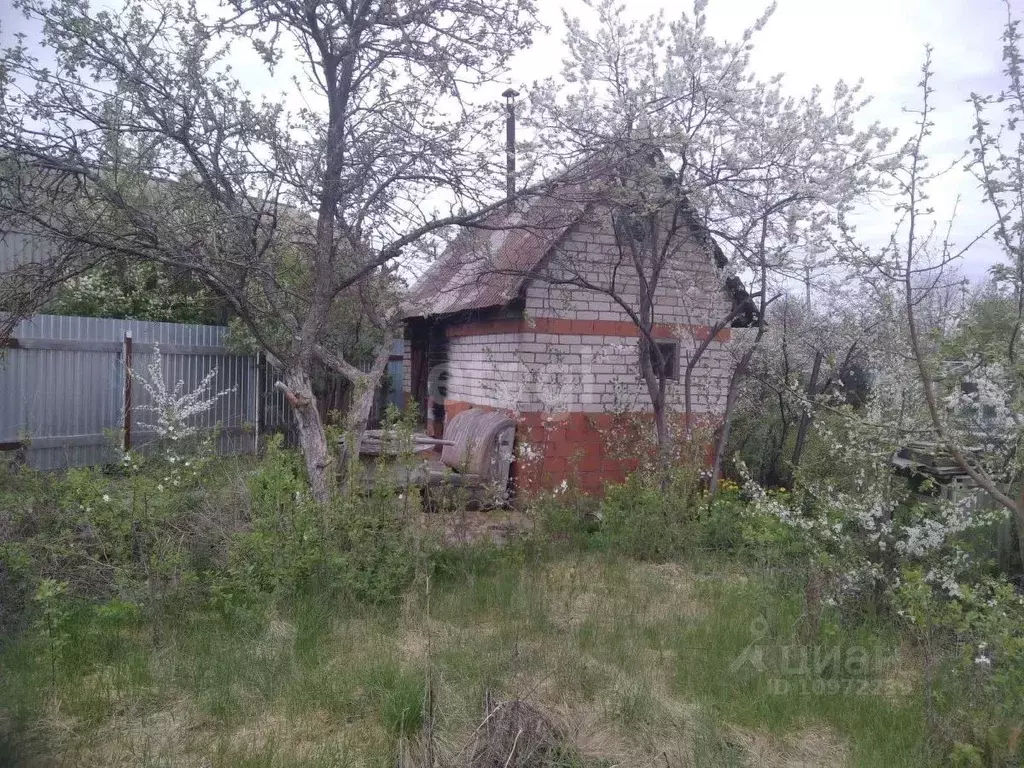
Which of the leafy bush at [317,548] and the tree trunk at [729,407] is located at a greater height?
the tree trunk at [729,407]

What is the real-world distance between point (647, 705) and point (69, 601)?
3.57 meters

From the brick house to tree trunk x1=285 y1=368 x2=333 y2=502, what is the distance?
243 centimetres

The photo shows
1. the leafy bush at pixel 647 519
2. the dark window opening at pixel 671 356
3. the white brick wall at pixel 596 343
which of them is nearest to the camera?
the leafy bush at pixel 647 519

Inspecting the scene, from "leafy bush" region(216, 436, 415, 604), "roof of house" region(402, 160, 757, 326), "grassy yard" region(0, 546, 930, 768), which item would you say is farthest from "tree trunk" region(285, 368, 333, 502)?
"grassy yard" region(0, 546, 930, 768)

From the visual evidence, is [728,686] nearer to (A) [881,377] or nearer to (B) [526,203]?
(B) [526,203]

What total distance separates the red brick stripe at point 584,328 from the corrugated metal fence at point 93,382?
3.10m

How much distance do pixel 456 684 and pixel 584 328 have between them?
5611 millimetres

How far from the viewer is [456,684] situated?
13.0ft

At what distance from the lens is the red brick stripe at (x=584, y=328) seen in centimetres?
881

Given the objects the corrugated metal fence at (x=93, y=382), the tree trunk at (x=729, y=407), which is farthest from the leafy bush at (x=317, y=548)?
the tree trunk at (x=729, y=407)

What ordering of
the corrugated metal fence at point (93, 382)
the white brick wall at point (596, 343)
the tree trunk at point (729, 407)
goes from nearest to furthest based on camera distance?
1. the tree trunk at point (729, 407)
2. the corrugated metal fence at point (93, 382)
3. the white brick wall at point (596, 343)

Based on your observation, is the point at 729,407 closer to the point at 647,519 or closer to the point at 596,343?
the point at 596,343

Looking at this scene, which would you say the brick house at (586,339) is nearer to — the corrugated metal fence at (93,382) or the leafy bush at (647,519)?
the leafy bush at (647,519)

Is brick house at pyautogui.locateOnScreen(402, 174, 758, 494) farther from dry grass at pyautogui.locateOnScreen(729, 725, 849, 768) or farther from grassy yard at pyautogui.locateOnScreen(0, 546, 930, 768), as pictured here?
dry grass at pyautogui.locateOnScreen(729, 725, 849, 768)
